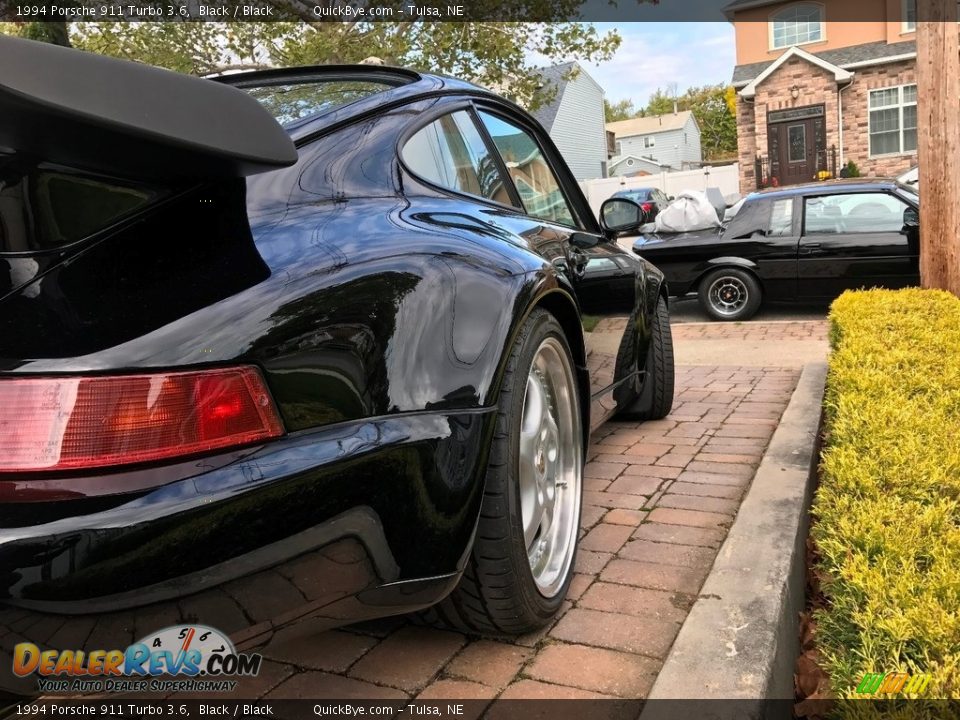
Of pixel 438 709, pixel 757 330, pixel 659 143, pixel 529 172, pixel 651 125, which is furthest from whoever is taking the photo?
pixel 651 125

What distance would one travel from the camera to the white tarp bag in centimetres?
904

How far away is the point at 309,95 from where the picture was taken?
7.39ft

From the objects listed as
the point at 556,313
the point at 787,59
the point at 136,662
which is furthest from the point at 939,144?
the point at 787,59

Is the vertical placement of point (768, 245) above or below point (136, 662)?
above

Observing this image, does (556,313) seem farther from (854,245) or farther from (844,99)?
(844,99)

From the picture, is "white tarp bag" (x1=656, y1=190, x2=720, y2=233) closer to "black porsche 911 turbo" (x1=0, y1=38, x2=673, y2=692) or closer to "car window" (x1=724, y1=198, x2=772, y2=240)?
"car window" (x1=724, y1=198, x2=772, y2=240)

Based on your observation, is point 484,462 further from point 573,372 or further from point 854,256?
point 854,256

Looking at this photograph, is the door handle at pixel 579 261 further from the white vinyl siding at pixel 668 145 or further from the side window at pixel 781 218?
the white vinyl siding at pixel 668 145

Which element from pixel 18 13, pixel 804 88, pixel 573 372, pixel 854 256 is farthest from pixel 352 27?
pixel 804 88

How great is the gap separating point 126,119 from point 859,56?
87.7ft

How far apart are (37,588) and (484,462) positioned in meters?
0.91

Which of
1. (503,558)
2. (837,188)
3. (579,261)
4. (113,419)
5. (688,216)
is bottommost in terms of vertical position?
(503,558)

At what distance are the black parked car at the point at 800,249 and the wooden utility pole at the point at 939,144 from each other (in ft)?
3.45

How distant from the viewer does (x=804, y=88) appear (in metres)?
23.5
